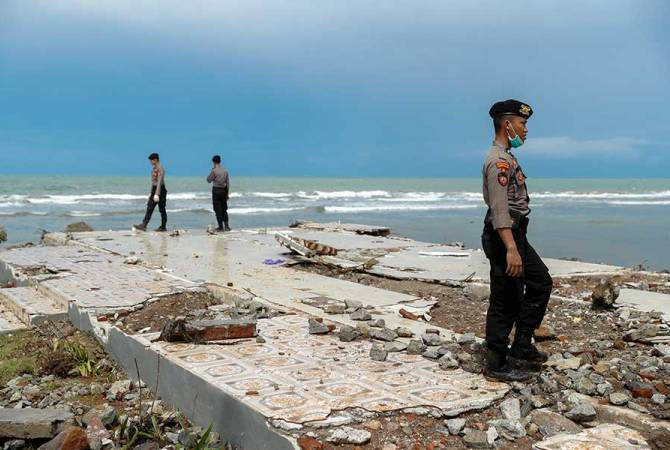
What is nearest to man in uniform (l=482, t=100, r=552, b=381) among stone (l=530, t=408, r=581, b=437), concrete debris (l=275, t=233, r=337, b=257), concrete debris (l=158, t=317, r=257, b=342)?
stone (l=530, t=408, r=581, b=437)

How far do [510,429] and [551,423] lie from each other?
262 millimetres

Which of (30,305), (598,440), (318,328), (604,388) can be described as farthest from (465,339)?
(30,305)

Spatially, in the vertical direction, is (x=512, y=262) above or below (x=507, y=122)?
below

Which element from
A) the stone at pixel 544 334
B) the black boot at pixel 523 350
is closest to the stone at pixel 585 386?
the black boot at pixel 523 350

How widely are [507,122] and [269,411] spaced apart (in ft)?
7.55

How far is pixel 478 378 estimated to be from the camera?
177 inches

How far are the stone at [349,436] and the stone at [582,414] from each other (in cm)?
116

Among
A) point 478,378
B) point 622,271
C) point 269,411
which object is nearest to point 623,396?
point 478,378

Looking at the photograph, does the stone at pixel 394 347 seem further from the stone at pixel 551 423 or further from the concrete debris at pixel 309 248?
the concrete debris at pixel 309 248

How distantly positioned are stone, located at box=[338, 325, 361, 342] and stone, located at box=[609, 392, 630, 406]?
6.59 ft

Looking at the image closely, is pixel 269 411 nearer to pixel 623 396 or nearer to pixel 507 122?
pixel 623 396

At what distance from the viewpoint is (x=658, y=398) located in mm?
4090

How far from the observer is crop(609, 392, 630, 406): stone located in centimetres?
402

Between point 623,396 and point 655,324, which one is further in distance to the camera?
point 655,324
